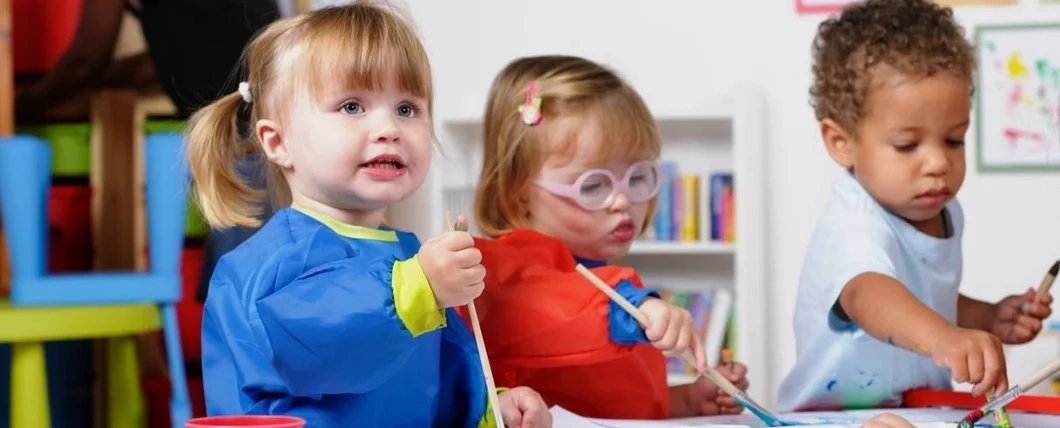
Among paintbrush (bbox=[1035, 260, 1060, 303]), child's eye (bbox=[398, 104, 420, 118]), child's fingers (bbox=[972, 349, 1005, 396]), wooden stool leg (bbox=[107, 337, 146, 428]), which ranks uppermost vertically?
child's eye (bbox=[398, 104, 420, 118])

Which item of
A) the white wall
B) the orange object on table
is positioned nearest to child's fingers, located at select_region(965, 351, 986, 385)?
the orange object on table

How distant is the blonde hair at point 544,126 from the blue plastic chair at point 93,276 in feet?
3.10

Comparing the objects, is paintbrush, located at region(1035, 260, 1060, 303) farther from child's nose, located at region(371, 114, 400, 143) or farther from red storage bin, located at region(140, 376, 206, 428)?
red storage bin, located at region(140, 376, 206, 428)

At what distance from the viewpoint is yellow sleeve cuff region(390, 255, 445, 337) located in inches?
35.6

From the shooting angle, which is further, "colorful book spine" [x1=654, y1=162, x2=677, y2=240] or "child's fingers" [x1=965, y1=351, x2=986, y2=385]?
"colorful book spine" [x1=654, y1=162, x2=677, y2=240]

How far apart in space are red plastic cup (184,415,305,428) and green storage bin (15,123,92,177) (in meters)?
2.77

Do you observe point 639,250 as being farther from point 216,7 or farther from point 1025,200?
point 216,7

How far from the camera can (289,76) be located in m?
1.09

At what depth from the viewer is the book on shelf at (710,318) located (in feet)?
10.3

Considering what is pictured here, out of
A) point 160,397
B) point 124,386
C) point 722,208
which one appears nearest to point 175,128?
point 160,397

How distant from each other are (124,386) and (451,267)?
197 cm

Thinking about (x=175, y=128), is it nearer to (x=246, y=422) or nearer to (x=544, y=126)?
(x=544, y=126)

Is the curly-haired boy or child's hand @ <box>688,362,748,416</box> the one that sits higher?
the curly-haired boy

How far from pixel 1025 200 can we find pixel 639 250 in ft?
3.23
